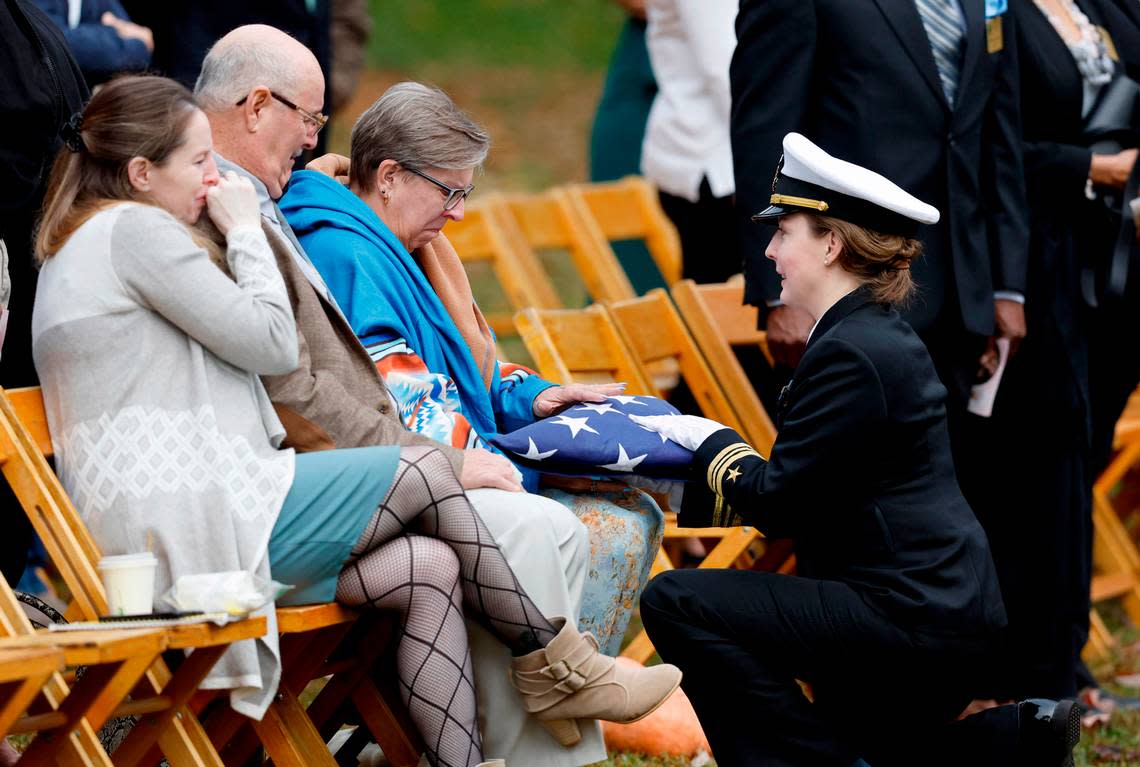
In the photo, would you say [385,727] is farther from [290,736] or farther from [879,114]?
[879,114]

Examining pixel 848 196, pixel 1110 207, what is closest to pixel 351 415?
pixel 848 196

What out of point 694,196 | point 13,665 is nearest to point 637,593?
point 13,665

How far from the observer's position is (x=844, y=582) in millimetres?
3531

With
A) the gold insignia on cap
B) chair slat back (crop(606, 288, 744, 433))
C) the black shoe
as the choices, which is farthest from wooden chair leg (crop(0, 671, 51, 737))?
chair slat back (crop(606, 288, 744, 433))

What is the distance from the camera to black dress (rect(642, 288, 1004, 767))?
3.47 metres

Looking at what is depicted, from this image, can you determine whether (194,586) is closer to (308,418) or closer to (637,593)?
(308,418)

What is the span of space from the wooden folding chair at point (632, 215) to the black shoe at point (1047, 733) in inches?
150

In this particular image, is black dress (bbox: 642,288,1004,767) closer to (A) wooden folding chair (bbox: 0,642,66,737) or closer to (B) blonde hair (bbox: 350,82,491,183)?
(B) blonde hair (bbox: 350,82,491,183)

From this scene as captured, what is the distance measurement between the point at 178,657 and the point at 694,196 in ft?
10.1

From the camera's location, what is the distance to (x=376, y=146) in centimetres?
388

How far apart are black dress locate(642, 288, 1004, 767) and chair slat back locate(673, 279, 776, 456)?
1538 mm

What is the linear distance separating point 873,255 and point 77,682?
1.86 metres

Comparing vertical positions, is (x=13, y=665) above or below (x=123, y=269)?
below

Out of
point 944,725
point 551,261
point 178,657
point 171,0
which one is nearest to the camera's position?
point 178,657
